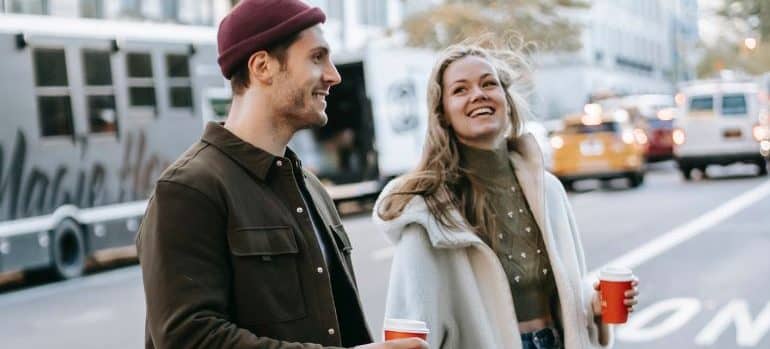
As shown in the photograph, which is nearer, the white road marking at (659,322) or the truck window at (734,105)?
the white road marking at (659,322)

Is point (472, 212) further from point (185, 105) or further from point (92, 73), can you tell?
point (185, 105)

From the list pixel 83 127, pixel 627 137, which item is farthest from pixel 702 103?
A: pixel 83 127

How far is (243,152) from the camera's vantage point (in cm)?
253

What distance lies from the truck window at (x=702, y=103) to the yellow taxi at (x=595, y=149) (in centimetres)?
220

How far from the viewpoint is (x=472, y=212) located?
3740mm

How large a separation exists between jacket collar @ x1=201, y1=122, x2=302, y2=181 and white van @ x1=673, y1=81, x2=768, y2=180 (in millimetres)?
23713

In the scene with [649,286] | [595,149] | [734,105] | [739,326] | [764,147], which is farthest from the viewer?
[764,147]

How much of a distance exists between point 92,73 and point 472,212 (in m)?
11.3

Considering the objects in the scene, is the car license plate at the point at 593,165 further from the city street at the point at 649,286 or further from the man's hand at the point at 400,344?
the man's hand at the point at 400,344

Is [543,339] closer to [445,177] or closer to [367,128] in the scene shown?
[445,177]

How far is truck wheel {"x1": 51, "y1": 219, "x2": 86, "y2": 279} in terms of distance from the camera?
1338cm

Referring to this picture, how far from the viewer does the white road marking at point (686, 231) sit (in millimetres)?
13219

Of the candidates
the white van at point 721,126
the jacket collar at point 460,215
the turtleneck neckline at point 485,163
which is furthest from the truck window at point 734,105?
the turtleneck neckline at point 485,163

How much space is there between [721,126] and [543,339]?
22.7 metres
